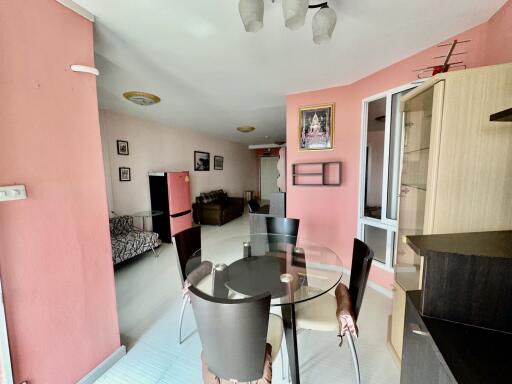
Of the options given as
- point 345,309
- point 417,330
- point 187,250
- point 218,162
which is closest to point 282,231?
point 187,250

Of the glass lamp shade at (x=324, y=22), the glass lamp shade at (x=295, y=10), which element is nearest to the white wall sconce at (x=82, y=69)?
the glass lamp shade at (x=295, y=10)

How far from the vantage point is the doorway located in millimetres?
9734

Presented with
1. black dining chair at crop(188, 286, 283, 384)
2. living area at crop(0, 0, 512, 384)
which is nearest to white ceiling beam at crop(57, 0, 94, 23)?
living area at crop(0, 0, 512, 384)

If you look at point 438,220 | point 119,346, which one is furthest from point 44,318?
point 438,220

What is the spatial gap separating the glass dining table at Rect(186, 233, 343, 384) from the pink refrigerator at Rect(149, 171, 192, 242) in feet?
7.35

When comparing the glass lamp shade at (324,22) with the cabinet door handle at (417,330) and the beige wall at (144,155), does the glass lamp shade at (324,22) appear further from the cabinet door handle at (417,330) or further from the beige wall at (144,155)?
the beige wall at (144,155)

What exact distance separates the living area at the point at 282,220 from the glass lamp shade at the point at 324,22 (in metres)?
0.01

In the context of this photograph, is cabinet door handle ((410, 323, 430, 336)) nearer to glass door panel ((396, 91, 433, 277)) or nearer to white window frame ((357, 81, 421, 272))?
glass door panel ((396, 91, 433, 277))

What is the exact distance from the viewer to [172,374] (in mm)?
1568

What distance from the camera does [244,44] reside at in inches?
71.5

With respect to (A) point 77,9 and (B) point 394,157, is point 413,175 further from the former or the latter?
(A) point 77,9

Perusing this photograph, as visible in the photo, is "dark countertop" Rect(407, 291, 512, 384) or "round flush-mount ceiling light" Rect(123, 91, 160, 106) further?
"round flush-mount ceiling light" Rect(123, 91, 160, 106)

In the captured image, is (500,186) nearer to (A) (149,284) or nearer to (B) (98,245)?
(B) (98,245)

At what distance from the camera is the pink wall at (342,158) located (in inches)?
90.1
